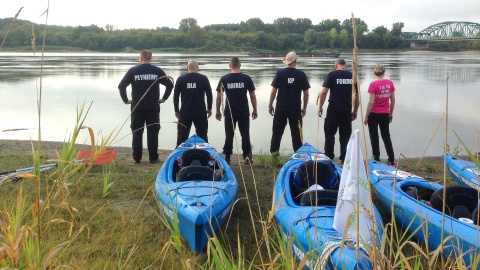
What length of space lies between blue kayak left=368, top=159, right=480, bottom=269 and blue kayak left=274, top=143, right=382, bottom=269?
1.75ft

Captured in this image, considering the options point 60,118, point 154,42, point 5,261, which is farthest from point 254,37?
point 5,261

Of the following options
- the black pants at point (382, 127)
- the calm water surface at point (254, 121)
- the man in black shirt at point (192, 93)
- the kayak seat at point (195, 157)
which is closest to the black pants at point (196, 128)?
the man in black shirt at point (192, 93)

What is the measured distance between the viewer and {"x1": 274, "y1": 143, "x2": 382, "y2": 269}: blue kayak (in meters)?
2.38

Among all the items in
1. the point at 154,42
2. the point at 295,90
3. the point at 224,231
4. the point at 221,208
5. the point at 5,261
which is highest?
the point at 154,42

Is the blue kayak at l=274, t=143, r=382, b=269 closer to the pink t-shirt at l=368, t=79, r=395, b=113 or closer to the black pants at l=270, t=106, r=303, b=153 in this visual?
the black pants at l=270, t=106, r=303, b=153

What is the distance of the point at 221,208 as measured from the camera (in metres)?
3.88

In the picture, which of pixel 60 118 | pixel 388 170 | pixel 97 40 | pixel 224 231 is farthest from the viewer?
pixel 97 40

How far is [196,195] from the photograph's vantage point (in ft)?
12.8

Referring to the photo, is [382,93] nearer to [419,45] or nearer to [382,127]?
[382,127]

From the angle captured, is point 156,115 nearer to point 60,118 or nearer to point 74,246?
point 74,246

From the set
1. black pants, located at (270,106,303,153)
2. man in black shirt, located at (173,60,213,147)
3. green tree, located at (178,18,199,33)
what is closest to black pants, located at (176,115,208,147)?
man in black shirt, located at (173,60,213,147)

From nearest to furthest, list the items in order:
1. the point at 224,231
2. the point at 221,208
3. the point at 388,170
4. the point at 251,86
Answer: the point at 221,208, the point at 224,231, the point at 388,170, the point at 251,86

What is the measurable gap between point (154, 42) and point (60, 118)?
209 feet

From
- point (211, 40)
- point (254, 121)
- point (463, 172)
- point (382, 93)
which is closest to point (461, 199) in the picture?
point (463, 172)
